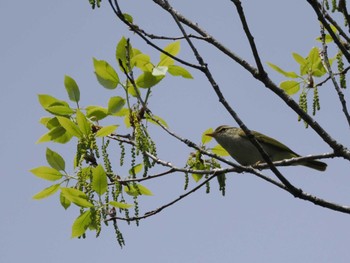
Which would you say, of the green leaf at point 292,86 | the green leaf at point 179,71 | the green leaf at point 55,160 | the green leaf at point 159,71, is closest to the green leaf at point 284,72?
the green leaf at point 292,86

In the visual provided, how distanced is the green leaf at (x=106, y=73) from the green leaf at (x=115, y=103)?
4.0 inches

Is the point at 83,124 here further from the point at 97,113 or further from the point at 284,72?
the point at 284,72

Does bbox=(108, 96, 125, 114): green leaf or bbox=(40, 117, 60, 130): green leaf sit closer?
bbox=(108, 96, 125, 114): green leaf

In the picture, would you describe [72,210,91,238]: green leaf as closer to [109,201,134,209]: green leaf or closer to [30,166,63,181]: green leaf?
[109,201,134,209]: green leaf

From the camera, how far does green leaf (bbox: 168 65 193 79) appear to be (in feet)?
13.5

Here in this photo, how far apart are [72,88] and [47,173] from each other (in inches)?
25.1

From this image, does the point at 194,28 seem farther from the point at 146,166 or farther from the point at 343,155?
the point at 343,155

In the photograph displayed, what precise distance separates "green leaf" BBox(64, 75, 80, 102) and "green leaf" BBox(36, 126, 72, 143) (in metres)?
0.24

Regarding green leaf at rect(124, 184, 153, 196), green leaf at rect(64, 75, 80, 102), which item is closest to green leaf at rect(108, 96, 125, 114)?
green leaf at rect(64, 75, 80, 102)

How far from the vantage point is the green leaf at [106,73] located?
13.0 feet

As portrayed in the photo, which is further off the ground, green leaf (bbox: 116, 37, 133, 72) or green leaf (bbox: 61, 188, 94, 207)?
green leaf (bbox: 116, 37, 133, 72)

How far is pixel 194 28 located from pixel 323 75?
4.24ft

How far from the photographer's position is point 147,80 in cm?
393

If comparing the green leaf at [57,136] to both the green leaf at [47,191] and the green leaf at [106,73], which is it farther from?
the green leaf at [106,73]
